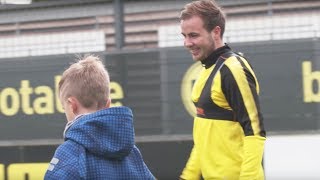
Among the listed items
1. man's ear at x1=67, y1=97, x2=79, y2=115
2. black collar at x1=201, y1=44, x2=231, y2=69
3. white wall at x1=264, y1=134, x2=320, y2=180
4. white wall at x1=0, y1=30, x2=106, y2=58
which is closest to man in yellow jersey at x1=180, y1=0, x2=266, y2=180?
black collar at x1=201, y1=44, x2=231, y2=69

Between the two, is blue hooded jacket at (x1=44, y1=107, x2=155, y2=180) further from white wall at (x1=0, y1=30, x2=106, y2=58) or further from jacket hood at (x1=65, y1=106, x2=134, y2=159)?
white wall at (x1=0, y1=30, x2=106, y2=58)

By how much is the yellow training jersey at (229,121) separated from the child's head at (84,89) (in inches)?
33.8

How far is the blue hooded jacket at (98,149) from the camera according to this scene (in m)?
2.23

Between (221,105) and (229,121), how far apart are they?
77 mm

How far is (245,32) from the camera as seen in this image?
583 centimetres

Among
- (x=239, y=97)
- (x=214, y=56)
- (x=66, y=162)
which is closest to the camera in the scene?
(x=66, y=162)

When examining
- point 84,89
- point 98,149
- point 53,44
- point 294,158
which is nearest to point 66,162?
point 98,149

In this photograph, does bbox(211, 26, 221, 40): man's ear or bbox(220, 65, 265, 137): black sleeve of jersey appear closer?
bbox(220, 65, 265, 137): black sleeve of jersey

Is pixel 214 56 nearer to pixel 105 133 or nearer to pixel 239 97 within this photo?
pixel 239 97

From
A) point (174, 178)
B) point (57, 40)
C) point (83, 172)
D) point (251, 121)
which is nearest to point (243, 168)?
point (251, 121)

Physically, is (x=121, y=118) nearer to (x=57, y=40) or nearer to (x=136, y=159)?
(x=136, y=159)

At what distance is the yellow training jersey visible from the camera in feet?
9.99

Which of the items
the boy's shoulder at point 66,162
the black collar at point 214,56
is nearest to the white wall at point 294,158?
the black collar at point 214,56

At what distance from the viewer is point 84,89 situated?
7.61 ft
